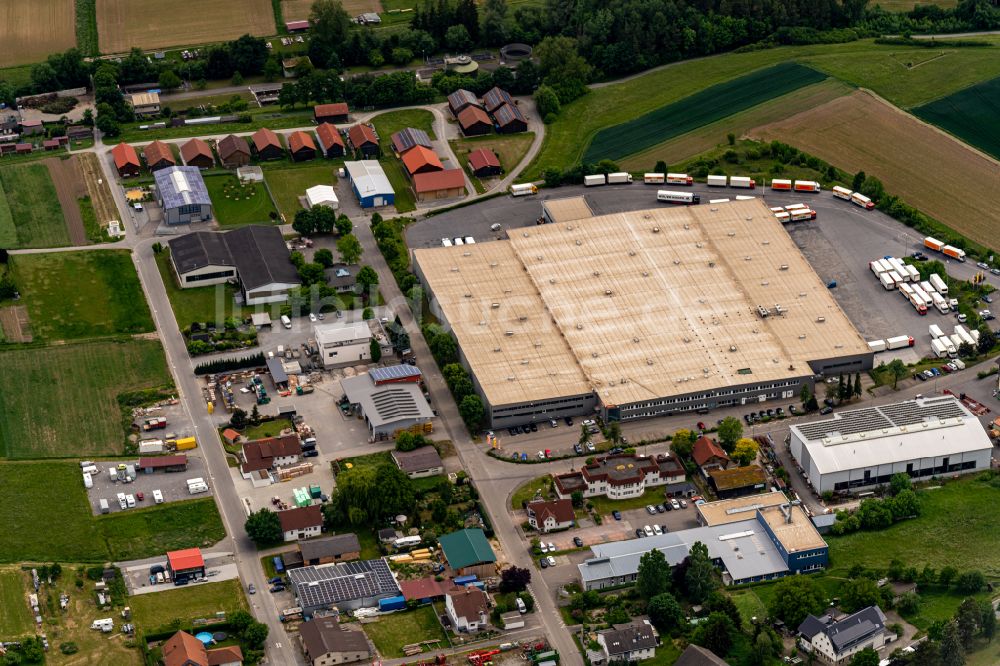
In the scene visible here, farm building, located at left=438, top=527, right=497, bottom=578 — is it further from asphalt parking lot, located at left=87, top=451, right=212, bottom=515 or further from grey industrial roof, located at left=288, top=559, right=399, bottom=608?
asphalt parking lot, located at left=87, top=451, right=212, bottom=515

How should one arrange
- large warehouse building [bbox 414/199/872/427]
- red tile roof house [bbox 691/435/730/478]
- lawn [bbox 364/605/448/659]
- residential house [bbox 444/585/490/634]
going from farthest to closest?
large warehouse building [bbox 414/199/872/427], red tile roof house [bbox 691/435/730/478], residential house [bbox 444/585/490/634], lawn [bbox 364/605/448/659]

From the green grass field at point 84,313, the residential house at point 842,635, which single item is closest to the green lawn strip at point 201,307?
the green grass field at point 84,313

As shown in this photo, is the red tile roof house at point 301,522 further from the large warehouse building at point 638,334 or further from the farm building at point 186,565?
the large warehouse building at point 638,334

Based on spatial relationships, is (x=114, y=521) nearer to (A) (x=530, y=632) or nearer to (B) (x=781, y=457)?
(A) (x=530, y=632)

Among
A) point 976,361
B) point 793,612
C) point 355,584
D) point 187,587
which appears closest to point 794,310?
point 976,361

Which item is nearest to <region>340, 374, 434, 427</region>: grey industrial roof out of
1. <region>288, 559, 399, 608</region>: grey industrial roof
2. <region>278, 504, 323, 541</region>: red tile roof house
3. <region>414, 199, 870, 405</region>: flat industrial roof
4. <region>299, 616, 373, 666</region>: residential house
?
<region>414, 199, 870, 405</region>: flat industrial roof

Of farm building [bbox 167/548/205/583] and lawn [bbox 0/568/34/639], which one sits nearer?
lawn [bbox 0/568/34/639]
